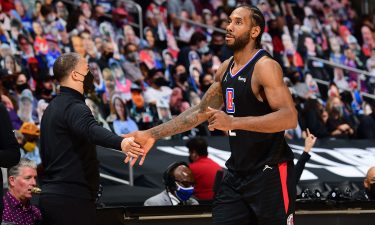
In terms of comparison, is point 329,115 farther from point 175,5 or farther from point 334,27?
point 334,27

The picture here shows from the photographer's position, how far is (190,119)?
5871mm

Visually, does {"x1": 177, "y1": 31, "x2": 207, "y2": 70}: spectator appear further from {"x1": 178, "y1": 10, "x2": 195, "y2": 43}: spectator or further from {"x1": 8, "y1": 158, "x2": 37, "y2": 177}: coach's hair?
{"x1": 8, "y1": 158, "x2": 37, "y2": 177}: coach's hair

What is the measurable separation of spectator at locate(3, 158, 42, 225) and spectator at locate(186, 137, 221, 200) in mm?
3456

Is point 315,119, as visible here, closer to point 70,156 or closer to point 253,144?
point 253,144

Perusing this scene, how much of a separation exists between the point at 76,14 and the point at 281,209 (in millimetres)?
8689

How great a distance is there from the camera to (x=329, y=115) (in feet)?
47.8

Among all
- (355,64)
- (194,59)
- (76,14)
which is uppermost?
(76,14)

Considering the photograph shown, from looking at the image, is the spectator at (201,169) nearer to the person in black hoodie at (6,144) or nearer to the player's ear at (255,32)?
the player's ear at (255,32)

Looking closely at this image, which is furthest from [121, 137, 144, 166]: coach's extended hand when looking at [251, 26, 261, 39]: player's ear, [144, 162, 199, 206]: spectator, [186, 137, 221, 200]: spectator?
[186, 137, 221, 200]: spectator

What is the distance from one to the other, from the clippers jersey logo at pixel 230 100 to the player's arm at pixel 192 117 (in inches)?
9.7

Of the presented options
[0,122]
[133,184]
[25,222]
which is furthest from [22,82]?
[0,122]

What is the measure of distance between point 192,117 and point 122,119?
628 centimetres

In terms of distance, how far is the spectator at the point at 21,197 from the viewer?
6359 mm

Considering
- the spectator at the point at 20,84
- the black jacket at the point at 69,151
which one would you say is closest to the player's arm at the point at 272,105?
the black jacket at the point at 69,151
